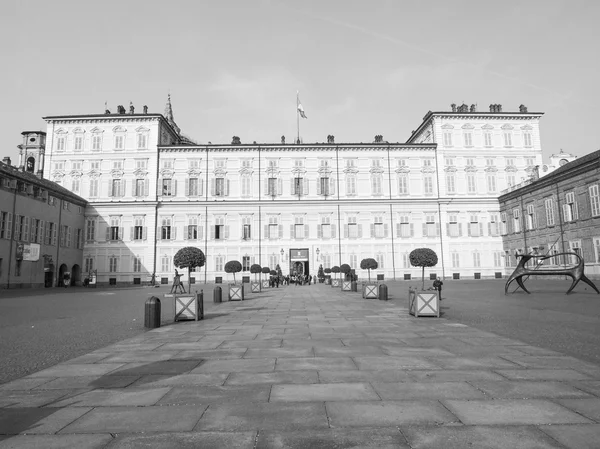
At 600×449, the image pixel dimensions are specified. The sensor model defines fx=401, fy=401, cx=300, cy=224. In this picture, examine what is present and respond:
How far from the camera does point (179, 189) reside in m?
49.0

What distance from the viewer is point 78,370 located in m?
6.36

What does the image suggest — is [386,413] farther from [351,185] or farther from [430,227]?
[430,227]

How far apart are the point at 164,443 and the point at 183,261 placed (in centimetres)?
1821

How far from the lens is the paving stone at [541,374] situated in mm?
5559

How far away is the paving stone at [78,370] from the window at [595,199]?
37.4 meters

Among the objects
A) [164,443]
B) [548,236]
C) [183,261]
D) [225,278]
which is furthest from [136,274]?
[164,443]

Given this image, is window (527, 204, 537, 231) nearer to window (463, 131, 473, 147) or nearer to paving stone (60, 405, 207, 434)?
window (463, 131, 473, 147)

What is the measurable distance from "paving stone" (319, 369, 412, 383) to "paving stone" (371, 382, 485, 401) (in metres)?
0.22

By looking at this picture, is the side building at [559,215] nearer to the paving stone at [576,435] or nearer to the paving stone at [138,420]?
the paving stone at [576,435]

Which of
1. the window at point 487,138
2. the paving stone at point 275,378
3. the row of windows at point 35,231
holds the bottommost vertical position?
the paving stone at point 275,378

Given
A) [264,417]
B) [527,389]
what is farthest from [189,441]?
[527,389]

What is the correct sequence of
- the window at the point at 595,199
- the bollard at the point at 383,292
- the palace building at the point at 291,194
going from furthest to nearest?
the palace building at the point at 291,194
the window at the point at 595,199
the bollard at the point at 383,292

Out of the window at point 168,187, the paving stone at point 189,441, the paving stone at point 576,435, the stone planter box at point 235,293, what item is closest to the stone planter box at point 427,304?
the paving stone at point 576,435

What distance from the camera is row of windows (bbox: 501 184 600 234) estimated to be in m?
32.8
